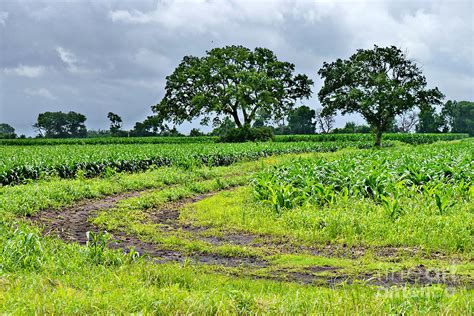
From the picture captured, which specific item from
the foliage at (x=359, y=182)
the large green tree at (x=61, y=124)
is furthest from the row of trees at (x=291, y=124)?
the foliage at (x=359, y=182)

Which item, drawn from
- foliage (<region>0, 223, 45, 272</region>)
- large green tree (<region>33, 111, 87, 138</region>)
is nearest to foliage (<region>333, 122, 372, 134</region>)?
large green tree (<region>33, 111, 87, 138</region>)

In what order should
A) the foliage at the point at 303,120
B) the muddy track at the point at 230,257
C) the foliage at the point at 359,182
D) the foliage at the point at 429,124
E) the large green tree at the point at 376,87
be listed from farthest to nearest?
the foliage at the point at 429,124, the foliage at the point at 303,120, the large green tree at the point at 376,87, the foliage at the point at 359,182, the muddy track at the point at 230,257

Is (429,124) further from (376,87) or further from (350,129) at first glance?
(376,87)

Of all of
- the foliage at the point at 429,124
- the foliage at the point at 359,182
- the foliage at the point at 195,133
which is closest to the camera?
the foliage at the point at 359,182

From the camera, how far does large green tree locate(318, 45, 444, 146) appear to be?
151 ft

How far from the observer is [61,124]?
87.1 metres

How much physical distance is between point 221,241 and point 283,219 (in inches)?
61.9

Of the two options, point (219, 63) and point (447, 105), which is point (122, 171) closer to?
point (219, 63)

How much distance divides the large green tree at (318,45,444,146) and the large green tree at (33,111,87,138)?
55454mm

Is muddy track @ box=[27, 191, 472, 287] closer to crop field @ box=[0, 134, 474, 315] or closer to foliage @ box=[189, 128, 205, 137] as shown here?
crop field @ box=[0, 134, 474, 315]

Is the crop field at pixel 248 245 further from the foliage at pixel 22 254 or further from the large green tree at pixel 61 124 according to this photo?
the large green tree at pixel 61 124

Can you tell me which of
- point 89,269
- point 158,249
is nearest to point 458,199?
point 158,249

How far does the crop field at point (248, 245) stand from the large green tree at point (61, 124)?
73.2 meters

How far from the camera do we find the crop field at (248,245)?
4887mm
